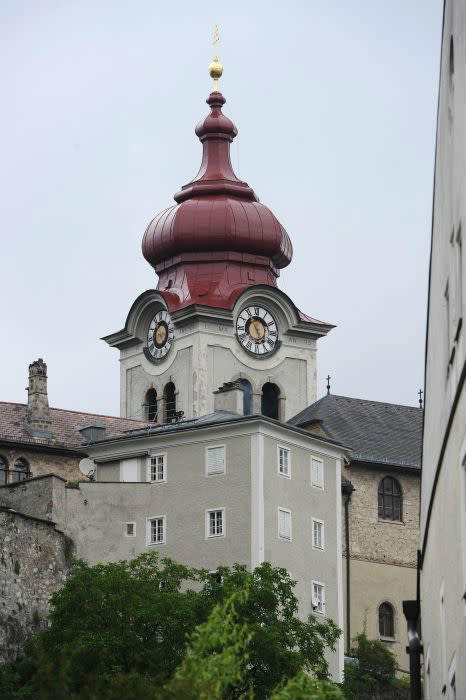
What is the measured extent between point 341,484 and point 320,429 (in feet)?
18.9

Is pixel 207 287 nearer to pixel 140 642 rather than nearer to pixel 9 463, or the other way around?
pixel 9 463

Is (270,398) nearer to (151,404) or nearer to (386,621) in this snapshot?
(151,404)

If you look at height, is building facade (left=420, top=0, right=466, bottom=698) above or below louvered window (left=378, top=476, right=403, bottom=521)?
below

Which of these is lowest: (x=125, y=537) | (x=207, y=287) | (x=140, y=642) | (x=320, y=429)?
(x=140, y=642)

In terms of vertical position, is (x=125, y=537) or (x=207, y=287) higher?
(x=207, y=287)

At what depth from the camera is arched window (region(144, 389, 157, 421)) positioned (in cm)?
9150

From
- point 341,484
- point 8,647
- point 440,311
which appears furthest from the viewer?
point 341,484

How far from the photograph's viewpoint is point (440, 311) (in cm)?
2486

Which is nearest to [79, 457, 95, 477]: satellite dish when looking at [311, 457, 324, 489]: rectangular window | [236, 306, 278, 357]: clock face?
[311, 457, 324, 489]: rectangular window

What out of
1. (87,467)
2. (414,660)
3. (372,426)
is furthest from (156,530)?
(414,660)

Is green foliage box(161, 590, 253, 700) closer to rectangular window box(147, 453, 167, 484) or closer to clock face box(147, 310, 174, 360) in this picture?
rectangular window box(147, 453, 167, 484)

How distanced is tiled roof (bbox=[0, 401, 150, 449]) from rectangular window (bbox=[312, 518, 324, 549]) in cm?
1208

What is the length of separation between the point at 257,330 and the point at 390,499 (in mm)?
15831

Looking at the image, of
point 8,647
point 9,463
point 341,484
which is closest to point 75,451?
point 9,463
